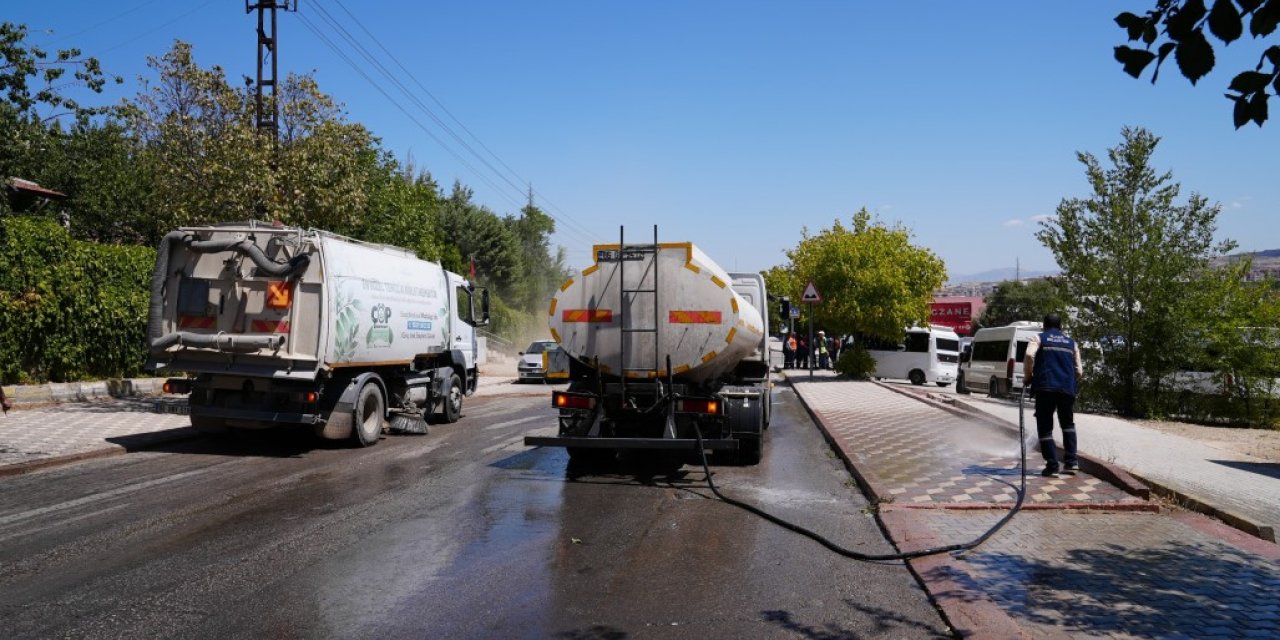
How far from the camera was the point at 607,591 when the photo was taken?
17.6 ft

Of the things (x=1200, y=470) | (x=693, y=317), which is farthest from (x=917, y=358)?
(x=693, y=317)

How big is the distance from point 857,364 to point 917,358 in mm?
4425

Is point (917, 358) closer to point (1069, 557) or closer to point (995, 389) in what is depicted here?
point (995, 389)

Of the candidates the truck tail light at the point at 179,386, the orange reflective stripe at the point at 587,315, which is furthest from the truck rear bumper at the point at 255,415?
the orange reflective stripe at the point at 587,315

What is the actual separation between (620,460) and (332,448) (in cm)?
434

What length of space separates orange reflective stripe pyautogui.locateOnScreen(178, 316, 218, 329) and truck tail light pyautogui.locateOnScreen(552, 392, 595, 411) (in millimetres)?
4850

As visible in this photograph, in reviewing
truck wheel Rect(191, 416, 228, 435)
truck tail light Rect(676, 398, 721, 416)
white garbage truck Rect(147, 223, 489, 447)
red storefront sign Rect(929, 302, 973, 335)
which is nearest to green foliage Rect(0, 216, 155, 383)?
white garbage truck Rect(147, 223, 489, 447)

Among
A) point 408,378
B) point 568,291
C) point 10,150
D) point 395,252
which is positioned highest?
point 10,150

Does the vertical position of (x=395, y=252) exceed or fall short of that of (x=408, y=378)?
it exceeds it

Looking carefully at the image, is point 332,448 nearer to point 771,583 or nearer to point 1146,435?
point 771,583

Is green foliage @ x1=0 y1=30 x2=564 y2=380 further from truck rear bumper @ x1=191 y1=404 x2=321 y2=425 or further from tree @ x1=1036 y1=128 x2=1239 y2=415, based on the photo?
tree @ x1=1036 y1=128 x2=1239 y2=415

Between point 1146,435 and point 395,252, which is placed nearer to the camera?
point 1146,435

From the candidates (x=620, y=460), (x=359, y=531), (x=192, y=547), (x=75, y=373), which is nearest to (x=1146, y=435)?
(x=620, y=460)

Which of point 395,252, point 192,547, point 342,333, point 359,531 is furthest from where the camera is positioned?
point 395,252
